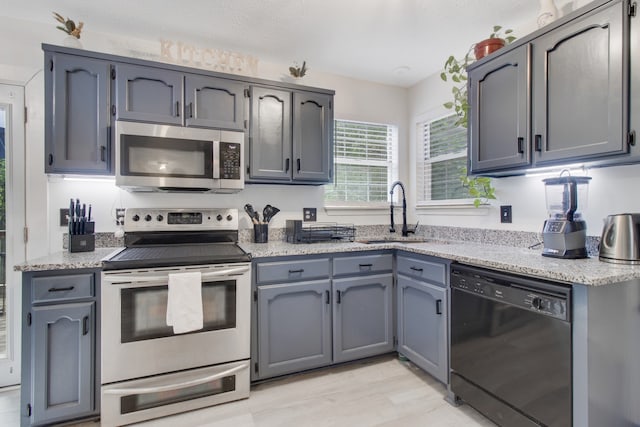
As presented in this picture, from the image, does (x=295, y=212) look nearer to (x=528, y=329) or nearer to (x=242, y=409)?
(x=242, y=409)

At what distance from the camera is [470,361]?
1.80 m

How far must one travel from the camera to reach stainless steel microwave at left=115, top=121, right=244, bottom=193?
2002 mm

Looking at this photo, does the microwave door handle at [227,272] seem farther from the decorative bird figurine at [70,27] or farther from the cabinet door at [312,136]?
the decorative bird figurine at [70,27]

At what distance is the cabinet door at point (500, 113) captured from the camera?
187 cm

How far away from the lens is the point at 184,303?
5.89 feet

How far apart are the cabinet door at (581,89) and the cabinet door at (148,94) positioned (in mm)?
2248

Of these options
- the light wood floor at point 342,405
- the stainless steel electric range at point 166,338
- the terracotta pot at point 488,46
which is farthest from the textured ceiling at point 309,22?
→ the light wood floor at point 342,405

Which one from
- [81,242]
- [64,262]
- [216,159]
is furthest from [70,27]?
[64,262]

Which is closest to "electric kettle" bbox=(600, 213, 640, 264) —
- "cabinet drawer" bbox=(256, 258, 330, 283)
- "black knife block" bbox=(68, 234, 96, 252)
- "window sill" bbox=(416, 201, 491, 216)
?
"window sill" bbox=(416, 201, 491, 216)

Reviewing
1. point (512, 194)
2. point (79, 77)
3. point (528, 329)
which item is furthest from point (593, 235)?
point (79, 77)

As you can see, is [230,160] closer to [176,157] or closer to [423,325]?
[176,157]

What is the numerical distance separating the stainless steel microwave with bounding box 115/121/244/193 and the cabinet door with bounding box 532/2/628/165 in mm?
1868

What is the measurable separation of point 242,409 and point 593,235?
2.29m

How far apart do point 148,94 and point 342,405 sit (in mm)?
2364
